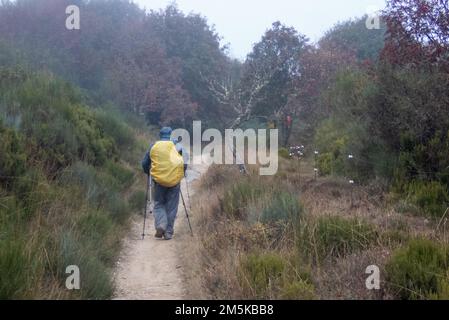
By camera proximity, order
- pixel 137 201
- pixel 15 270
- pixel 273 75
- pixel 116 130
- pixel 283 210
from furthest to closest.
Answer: pixel 273 75 → pixel 116 130 → pixel 137 201 → pixel 283 210 → pixel 15 270

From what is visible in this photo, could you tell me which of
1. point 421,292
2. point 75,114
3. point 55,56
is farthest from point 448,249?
point 55,56

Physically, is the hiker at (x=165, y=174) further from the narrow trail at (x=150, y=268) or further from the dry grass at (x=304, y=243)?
the dry grass at (x=304, y=243)

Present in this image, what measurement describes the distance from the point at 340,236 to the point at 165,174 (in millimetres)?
3511

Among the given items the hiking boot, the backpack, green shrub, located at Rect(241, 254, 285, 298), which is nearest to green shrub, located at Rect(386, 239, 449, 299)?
green shrub, located at Rect(241, 254, 285, 298)

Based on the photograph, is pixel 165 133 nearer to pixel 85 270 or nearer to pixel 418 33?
pixel 85 270

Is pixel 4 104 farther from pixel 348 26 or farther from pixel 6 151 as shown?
pixel 348 26

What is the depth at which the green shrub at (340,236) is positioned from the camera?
5.85m

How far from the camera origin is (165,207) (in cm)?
892

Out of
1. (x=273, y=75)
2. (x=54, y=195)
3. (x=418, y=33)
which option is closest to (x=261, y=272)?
(x=54, y=195)

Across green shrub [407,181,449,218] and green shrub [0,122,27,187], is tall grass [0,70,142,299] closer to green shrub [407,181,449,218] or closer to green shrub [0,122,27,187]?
green shrub [0,122,27,187]

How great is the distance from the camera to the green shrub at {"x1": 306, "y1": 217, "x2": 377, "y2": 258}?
5.85 meters

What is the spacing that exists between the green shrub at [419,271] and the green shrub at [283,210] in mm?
1831

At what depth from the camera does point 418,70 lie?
33.6 feet
